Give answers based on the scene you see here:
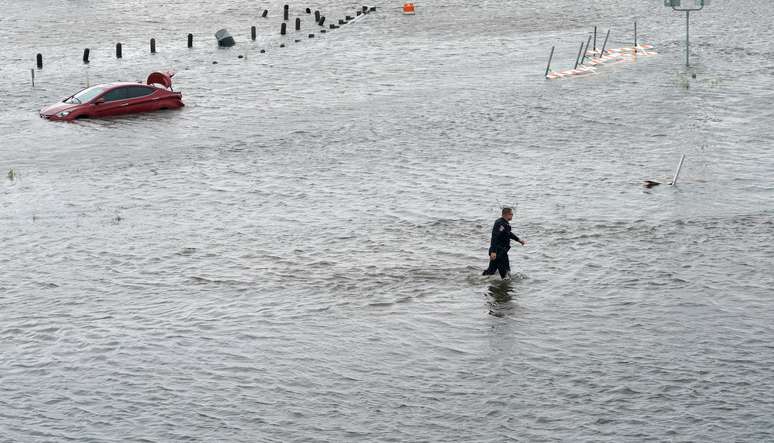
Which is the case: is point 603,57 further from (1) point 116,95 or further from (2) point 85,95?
(2) point 85,95

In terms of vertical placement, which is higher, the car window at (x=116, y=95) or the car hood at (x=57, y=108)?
the car window at (x=116, y=95)

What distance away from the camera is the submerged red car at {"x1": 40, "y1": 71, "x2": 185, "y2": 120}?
36188 mm

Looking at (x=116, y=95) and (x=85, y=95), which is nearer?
(x=85, y=95)

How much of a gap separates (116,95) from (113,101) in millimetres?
248

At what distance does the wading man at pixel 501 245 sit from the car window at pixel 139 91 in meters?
20.1

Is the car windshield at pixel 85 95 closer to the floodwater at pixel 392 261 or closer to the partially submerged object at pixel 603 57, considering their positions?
the floodwater at pixel 392 261

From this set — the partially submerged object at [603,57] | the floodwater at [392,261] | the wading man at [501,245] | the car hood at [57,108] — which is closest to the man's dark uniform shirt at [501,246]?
the wading man at [501,245]

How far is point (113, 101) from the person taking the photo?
121 ft

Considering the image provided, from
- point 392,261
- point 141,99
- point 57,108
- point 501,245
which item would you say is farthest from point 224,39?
point 501,245

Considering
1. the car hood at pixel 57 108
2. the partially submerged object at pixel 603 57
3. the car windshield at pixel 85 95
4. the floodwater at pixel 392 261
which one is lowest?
the floodwater at pixel 392 261

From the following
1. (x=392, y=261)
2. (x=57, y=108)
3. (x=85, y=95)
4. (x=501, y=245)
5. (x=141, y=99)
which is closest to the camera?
(x=501, y=245)

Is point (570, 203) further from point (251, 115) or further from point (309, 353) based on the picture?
point (251, 115)

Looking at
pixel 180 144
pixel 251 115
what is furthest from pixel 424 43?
pixel 180 144

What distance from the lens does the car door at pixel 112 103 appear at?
120 ft
